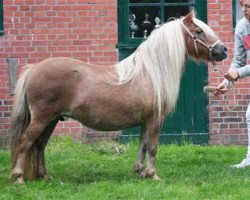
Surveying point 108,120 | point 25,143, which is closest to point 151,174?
point 108,120

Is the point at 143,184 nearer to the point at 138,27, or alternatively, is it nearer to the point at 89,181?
the point at 89,181

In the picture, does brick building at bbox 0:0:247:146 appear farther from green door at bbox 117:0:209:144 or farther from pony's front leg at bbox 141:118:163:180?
pony's front leg at bbox 141:118:163:180

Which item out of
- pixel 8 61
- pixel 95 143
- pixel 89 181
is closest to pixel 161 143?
pixel 95 143

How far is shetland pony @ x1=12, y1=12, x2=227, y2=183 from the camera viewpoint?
8.13m

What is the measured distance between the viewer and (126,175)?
8711 mm

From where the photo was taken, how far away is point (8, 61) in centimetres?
1150

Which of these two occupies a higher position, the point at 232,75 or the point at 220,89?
the point at 232,75

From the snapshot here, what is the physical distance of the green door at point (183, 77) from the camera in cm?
1159

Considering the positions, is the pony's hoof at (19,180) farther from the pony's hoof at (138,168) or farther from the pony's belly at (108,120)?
the pony's hoof at (138,168)

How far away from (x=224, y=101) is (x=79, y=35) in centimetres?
246

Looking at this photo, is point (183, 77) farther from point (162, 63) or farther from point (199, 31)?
point (162, 63)

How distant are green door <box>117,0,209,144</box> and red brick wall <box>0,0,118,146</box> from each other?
0.90 ft

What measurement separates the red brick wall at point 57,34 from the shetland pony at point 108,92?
10.2 feet

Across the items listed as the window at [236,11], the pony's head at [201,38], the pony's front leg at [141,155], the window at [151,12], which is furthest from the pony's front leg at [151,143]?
the window at [236,11]
